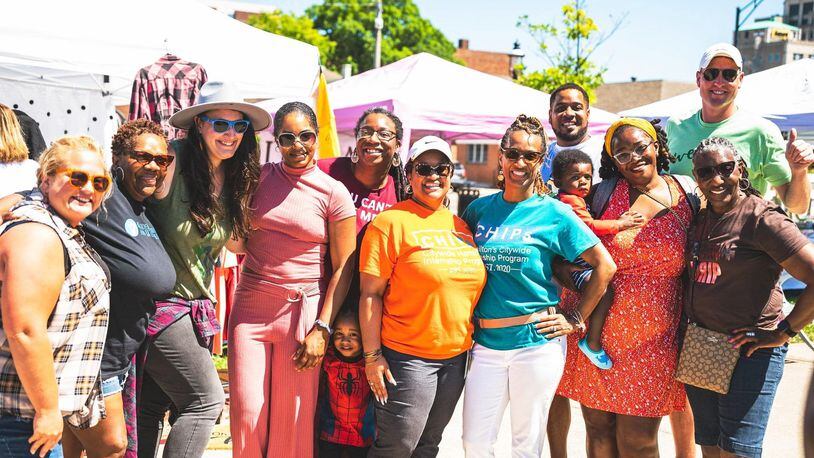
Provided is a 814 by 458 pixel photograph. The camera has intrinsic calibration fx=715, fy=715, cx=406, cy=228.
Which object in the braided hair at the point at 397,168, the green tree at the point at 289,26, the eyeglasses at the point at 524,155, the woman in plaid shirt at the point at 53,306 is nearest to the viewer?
the woman in plaid shirt at the point at 53,306

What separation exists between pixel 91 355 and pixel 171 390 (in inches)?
26.6

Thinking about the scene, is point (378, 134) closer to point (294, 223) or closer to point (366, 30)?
point (294, 223)

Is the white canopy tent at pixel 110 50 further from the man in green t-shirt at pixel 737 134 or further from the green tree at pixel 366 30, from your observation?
the green tree at pixel 366 30

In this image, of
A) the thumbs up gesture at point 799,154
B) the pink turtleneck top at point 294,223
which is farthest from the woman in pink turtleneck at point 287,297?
the thumbs up gesture at point 799,154

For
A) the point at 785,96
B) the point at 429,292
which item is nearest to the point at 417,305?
the point at 429,292

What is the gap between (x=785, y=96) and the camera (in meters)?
8.70

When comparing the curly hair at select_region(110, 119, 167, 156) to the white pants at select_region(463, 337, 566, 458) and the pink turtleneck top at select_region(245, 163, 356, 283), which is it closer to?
the pink turtleneck top at select_region(245, 163, 356, 283)

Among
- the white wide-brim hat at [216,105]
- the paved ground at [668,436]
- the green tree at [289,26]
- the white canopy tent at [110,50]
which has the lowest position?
the paved ground at [668,436]

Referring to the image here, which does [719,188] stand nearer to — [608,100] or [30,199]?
[30,199]

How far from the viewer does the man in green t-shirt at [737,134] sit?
12.5 ft

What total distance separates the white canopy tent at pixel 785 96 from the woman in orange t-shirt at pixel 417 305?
5.81m

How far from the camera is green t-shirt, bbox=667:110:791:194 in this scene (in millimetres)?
3818

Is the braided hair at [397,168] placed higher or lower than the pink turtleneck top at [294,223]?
higher

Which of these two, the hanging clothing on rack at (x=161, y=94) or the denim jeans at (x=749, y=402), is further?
the hanging clothing on rack at (x=161, y=94)
